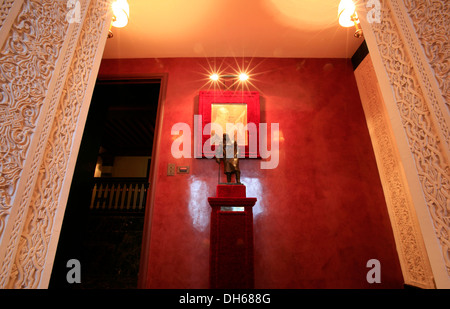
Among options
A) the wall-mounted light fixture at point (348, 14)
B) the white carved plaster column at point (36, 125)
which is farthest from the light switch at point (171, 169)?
the wall-mounted light fixture at point (348, 14)

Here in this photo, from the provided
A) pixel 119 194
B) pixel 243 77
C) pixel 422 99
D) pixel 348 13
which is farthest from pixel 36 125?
pixel 119 194

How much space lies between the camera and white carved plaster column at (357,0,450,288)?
957 mm

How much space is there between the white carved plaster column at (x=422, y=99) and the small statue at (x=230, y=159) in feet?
4.59

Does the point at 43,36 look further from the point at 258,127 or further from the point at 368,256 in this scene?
the point at 368,256

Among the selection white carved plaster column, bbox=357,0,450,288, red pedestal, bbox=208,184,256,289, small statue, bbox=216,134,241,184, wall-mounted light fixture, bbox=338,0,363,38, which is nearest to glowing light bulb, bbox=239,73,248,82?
small statue, bbox=216,134,241,184

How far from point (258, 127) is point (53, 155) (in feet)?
7.06

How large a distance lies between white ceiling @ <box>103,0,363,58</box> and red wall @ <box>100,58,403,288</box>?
0.15m

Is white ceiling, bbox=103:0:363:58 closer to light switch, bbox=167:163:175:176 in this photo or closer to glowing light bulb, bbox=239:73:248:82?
glowing light bulb, bbox=239:73:248:82

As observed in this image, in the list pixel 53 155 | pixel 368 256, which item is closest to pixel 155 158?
pixel 53 155

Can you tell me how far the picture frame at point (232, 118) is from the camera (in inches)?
104

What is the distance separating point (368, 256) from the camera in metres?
2.28

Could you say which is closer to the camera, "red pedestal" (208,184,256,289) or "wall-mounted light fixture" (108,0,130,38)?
"red pedestal" (208,184,256,289)

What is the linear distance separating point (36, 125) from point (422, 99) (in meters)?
1.93

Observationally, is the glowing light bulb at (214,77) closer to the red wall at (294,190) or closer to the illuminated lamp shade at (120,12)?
the red wall at (294,190)
